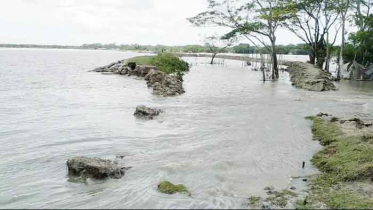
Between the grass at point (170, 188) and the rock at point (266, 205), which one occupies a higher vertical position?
the rock at point (266, 205)

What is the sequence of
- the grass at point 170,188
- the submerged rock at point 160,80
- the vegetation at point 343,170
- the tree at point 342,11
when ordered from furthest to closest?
1. the tree at point 342,11
2. the submerged rock at point 160,80
3. the grass at point 170,188
4. the vegetation at point 343,170

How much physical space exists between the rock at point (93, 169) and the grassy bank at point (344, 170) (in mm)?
4333

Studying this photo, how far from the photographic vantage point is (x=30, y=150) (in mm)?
11109

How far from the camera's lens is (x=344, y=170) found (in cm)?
858

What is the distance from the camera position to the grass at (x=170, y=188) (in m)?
7.62

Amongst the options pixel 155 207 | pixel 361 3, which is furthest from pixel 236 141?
pixel 361 3

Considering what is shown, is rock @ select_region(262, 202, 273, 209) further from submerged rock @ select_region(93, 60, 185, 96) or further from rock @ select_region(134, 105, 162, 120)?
submerged rock @ select_region(93, 60, 185, 96)

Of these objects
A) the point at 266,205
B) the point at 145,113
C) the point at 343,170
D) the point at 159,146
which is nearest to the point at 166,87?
the point at 145,113

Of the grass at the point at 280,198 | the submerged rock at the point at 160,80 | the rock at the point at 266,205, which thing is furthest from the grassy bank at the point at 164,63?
the rock at the point at 266,205

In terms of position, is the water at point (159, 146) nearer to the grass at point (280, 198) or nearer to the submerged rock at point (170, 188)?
the submerged rock at point (170, 188)

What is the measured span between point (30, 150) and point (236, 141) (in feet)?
21.9

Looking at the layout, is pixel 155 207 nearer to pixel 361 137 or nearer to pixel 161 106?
pixel 361 137

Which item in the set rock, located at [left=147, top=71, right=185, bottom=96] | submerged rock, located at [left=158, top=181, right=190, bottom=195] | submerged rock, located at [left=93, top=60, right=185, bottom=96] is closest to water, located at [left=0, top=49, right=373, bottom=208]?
submerged rock, located at [left=158, top=181, right=190, bottom=195]

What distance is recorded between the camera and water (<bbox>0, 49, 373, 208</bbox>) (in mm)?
7652
